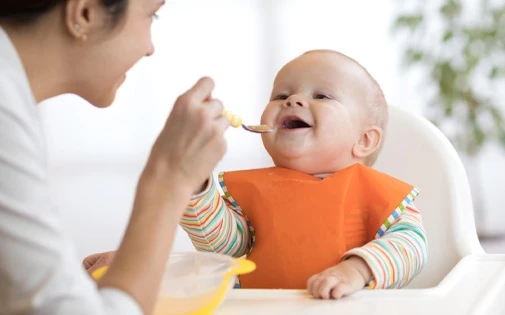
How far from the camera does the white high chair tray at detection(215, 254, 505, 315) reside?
103 cm

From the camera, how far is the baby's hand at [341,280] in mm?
1098

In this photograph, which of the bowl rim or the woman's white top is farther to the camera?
the bowl rim

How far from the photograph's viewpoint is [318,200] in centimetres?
135

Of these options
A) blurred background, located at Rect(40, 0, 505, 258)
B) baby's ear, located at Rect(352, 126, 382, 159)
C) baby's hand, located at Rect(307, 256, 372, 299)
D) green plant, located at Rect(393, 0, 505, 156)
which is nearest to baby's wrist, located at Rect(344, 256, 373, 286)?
baby's hand, located at Rect(307, 256, 372, 299)

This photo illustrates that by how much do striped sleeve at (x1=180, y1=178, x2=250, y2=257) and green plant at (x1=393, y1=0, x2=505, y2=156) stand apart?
8.93 ft

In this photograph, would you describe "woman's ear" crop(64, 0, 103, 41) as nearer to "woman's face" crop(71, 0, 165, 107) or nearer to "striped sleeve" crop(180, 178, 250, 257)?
"woman's face" crop(71, 0, 165, 107)

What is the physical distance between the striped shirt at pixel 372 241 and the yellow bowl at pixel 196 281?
8.0 inches

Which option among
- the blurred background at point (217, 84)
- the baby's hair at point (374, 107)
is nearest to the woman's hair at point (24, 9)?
the baby's hair at point (374, 107)

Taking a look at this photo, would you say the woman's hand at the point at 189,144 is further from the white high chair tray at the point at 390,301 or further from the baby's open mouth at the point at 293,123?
the baby's open mouth at the point at 293,123

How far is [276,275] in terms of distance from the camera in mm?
1327

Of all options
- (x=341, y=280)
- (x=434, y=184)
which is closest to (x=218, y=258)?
(x=341, y=280)

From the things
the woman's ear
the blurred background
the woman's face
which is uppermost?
the woman's ear

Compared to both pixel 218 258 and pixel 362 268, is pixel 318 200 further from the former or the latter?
pixel 218 258

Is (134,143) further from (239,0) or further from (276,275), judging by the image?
(276,275)
